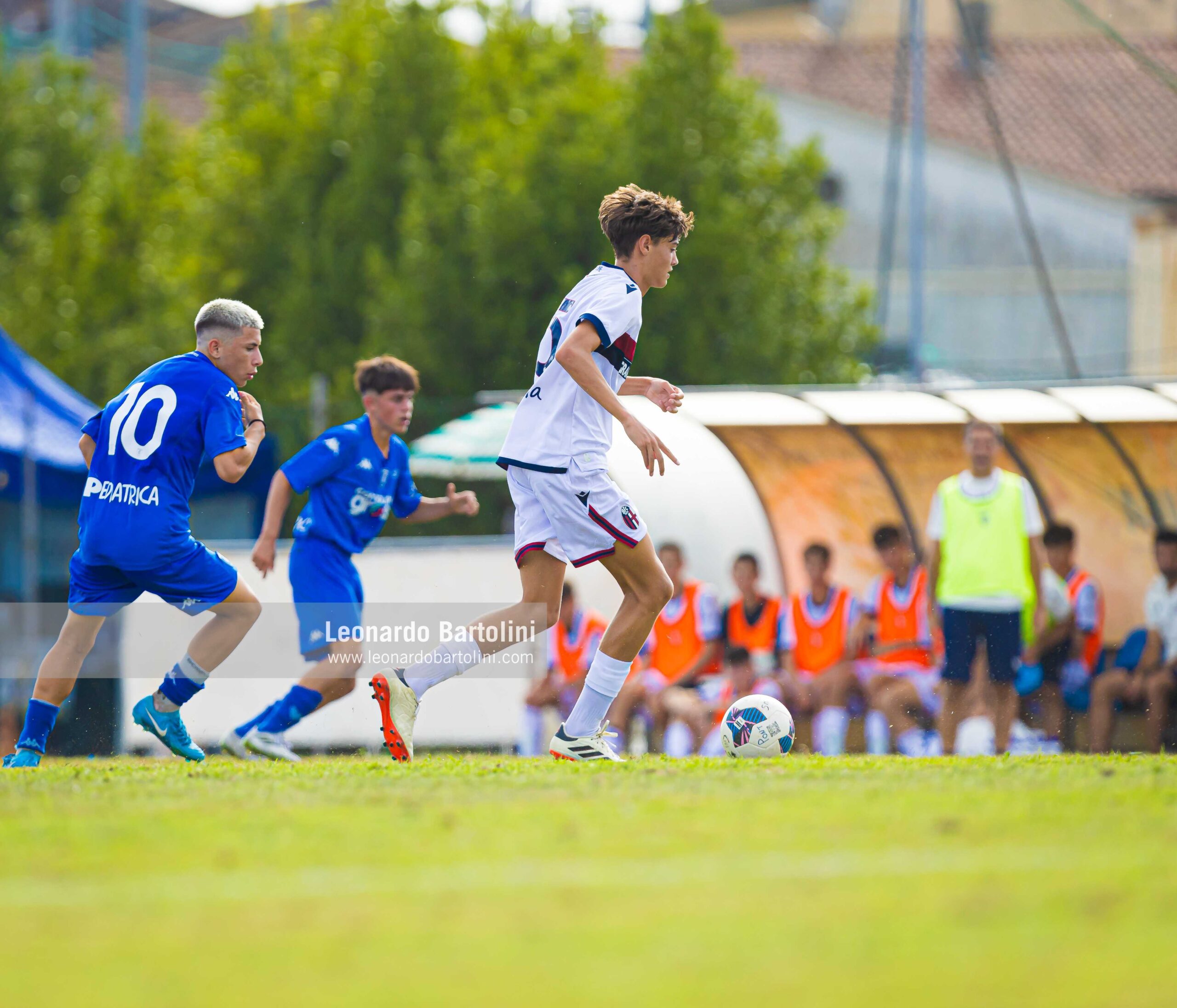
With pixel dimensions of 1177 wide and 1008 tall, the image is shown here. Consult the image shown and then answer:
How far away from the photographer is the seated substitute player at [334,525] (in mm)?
8234

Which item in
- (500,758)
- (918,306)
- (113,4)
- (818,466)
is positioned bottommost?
(500,758)

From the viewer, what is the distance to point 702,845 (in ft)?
14.4

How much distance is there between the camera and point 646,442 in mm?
6352

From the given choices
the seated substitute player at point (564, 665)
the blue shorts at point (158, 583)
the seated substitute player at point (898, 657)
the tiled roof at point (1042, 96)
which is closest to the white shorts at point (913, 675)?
the seated substitute player at point (898, 657)

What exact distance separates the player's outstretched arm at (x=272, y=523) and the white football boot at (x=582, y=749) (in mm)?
1885

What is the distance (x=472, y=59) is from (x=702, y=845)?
19.9m

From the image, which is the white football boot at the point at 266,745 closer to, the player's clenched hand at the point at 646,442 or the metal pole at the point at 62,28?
the player's clenched hand at the point at 646,442

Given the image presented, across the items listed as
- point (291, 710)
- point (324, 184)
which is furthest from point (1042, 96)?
point (291, 710)

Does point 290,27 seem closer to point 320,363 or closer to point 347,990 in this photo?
point 320,363

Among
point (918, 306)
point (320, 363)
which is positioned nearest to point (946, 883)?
point (320, 363)

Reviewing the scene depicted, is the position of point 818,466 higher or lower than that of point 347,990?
higher

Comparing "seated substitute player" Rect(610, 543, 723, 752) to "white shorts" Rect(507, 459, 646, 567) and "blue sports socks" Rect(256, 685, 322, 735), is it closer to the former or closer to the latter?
"blue sports socks" Rect(256, 685, 322, 735)

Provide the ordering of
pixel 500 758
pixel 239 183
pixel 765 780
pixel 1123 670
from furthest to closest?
pixel 239 183 → pixel 1123 670 → pixel 500 758 → pixel 765 780

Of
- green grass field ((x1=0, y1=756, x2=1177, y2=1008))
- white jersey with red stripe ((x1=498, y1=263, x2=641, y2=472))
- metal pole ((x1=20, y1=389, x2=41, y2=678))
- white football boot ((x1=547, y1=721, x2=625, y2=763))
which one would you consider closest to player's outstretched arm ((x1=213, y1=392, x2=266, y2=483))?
white jersey with red stripe ((x1=498, y1=263, x2=641, y2=472))
